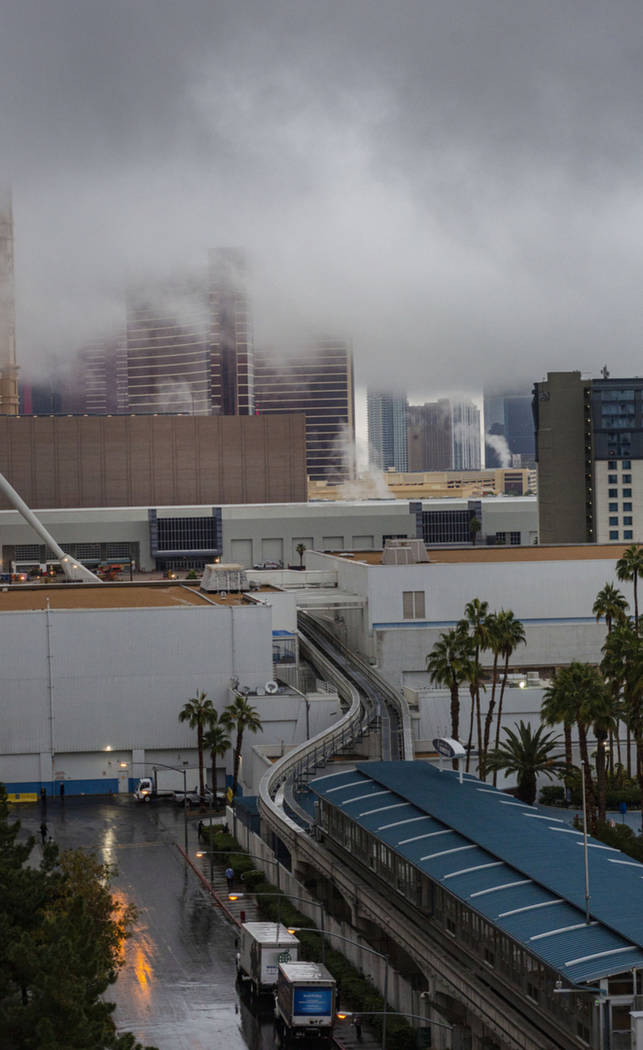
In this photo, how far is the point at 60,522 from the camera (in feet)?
626

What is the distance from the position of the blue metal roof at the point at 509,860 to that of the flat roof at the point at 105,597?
1448 inches

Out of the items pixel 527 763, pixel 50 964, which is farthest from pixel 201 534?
pixel 50 964

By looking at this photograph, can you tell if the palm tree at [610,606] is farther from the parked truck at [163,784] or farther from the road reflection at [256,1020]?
the road reflection at [256,1020]

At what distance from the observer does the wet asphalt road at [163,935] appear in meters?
49.5

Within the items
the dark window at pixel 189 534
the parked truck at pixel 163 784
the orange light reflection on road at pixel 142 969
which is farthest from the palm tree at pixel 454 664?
the dark window at pixel 189 534

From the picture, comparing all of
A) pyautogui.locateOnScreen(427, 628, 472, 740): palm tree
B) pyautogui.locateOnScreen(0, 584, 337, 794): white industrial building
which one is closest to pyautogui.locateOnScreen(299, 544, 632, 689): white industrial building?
pyautogui.locateOnScreen(0, 584, 337, 794): white industrial building

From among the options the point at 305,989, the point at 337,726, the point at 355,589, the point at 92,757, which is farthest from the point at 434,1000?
the point at 355,589

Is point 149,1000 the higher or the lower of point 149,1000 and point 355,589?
the lower

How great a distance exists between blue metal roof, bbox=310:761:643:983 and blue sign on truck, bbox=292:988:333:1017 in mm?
5169

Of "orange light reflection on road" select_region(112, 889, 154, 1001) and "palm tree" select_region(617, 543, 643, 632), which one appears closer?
"orange light reflection on road" select_region(112, 889, 154, 1001)

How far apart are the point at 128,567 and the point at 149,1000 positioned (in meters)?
142

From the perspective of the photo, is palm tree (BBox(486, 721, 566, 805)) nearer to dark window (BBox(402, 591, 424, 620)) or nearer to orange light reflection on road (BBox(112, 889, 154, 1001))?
orange light reflection on road (BBox(112, 889, 154, 1001))

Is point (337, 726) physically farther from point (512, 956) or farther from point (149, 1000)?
point (512, 956)

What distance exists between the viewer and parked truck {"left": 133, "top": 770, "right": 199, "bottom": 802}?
289ft
